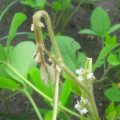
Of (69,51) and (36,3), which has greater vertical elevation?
(36,3)

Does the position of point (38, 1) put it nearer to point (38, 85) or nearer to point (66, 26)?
point (66, 26)

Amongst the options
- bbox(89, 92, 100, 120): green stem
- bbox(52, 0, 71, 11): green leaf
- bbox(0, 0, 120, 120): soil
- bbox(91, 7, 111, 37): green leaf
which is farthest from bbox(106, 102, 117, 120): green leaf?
bbox(52, 0, 71, 11): green leaf

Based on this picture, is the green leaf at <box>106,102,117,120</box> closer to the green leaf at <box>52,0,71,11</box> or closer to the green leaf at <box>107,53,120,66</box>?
the green leaf at <box>107,53,120,66</box>

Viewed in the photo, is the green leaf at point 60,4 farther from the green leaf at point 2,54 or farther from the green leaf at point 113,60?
the green leaf at point 2,54

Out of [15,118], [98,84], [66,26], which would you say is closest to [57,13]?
[66,26]

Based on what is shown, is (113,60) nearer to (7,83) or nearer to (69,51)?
(69,51)

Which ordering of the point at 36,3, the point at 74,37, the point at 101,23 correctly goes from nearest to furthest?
1. the point at 101,23
2. the point at 36,3
3. the point at 74,37

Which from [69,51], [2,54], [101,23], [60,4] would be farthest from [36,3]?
[2,54]
